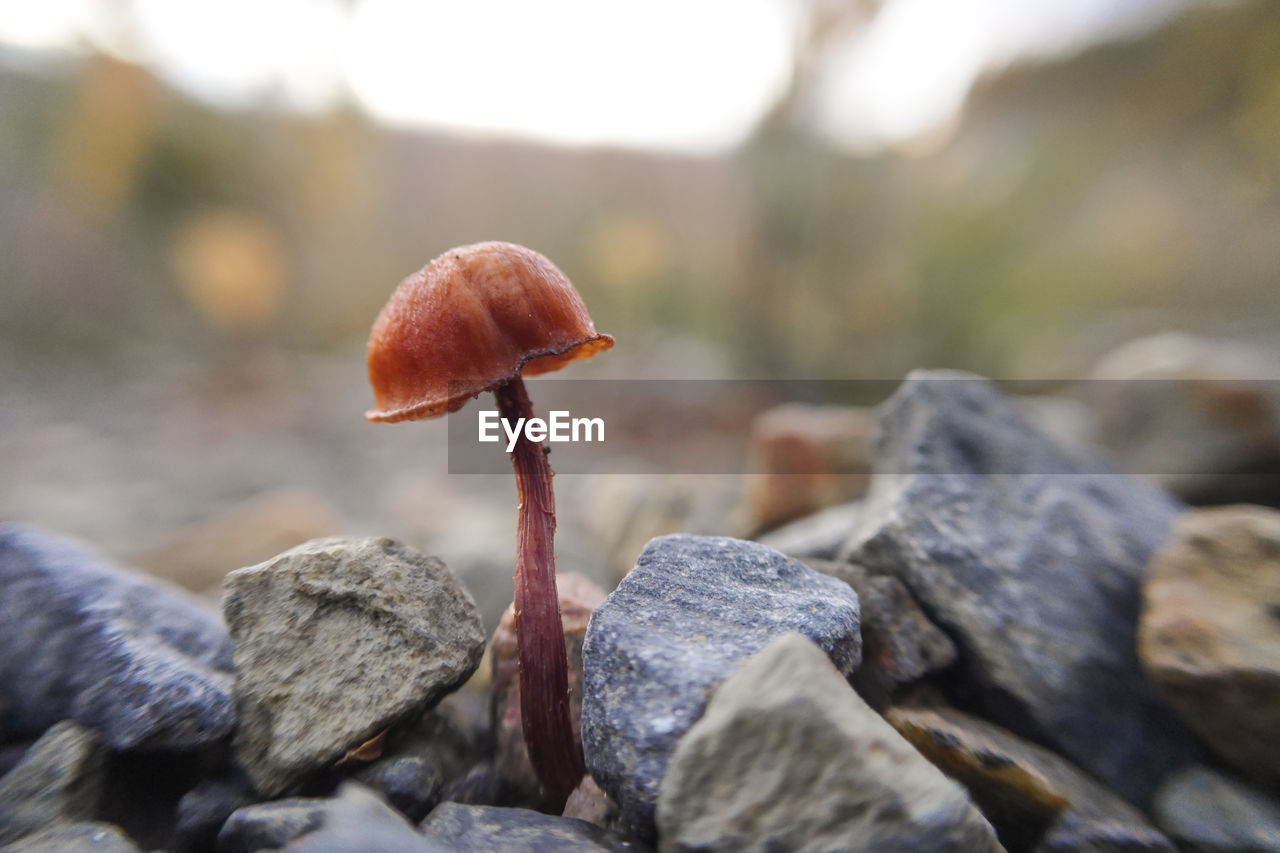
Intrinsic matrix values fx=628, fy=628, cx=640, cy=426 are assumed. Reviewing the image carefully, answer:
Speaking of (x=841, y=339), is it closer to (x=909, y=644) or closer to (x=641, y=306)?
(x=641, y=306)

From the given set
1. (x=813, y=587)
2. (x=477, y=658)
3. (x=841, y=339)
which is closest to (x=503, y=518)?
(x=477, y=658)

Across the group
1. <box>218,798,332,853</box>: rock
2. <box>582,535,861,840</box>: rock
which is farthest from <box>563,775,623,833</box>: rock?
<box>218,798,332,853</box>: rock

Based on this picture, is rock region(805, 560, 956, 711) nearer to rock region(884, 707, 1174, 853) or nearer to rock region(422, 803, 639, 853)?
rock region(884, 707, 1174, 853)

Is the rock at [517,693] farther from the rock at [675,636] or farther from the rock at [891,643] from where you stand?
the rock at [891,643]

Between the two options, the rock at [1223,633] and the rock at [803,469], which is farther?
the rock at [803,469]

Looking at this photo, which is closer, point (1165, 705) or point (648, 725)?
point (648, 725)

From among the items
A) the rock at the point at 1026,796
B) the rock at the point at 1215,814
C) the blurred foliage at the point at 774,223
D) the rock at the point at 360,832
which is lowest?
the rock at the point at 1215,814

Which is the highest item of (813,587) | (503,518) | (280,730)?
(813,587)

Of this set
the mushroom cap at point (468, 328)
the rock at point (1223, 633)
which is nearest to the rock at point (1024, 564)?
the rock at point (1223, 633)
